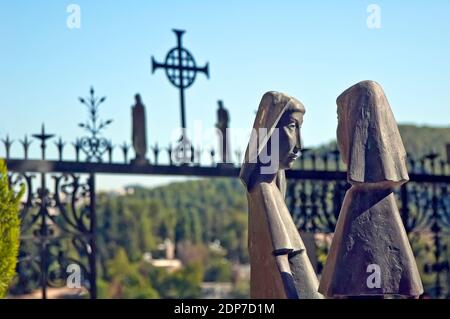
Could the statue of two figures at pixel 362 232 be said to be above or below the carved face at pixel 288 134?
below

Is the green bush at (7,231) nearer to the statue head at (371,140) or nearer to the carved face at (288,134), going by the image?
the carved face at (288,134)

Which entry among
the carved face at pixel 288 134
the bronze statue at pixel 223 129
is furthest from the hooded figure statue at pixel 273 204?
the bronze statue at pixel 223 129

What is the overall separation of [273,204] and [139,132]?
15.7 ft

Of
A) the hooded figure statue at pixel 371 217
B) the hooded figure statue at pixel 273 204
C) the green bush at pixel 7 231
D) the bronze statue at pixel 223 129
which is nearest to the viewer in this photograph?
the hooded figure statue at pixel 371 217

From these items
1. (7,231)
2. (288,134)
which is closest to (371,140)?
(288,134)

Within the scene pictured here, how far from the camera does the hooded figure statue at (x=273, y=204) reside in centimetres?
704

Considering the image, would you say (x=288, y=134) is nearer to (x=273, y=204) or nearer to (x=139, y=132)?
(x=273, y=204)

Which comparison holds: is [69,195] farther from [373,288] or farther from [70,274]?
[373,288]

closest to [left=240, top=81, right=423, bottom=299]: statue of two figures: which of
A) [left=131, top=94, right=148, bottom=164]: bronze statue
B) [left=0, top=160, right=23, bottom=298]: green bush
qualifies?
[left=0, top=160, right=23, bottom=298]: green bush

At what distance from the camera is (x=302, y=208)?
→ 1268 centimetres

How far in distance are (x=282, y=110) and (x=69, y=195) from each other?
16.5 ft
